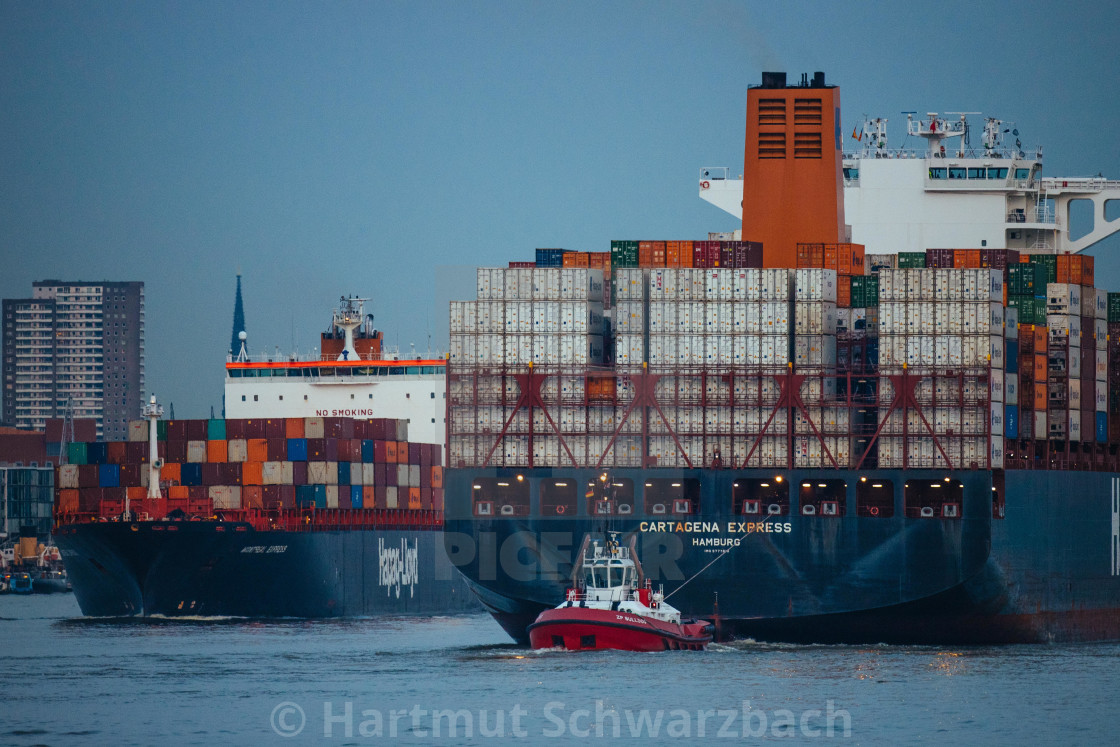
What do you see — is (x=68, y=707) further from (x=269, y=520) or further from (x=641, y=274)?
(x=269, y=520)

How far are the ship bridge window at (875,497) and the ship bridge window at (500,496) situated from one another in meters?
9.26

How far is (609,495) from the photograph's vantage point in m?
53.9

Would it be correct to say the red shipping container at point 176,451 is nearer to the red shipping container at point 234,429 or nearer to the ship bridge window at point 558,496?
the red shipping container at point 234,429

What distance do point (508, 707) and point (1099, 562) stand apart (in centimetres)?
2635

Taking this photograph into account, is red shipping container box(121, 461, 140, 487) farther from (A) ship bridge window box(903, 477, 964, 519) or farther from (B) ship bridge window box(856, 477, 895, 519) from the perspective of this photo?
(A) ship bridge window box(903, 477, 964, 519)

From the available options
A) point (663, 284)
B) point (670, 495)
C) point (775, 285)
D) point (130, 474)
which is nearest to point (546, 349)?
point (663, 284)

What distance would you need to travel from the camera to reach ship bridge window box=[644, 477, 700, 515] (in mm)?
53906

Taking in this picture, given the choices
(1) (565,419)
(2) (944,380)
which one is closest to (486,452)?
(1) (565,419)

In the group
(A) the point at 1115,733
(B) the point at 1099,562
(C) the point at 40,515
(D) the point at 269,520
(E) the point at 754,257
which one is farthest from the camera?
(C) the point at 40,515

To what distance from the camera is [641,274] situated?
5588cm

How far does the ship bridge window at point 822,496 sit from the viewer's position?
177 ft

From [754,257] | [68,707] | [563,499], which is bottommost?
[68,707]

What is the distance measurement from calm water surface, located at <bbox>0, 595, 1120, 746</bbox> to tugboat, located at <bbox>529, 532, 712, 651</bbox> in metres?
0.58

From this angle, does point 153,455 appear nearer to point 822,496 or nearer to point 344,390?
Answer: point 344,390
